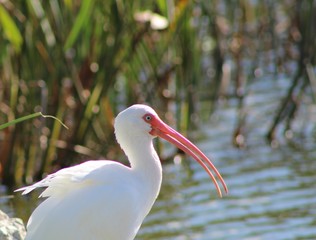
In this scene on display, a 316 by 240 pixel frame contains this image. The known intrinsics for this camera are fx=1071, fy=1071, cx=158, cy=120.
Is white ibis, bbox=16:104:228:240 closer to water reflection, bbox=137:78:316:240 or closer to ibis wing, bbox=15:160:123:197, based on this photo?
ibis wing, bbox=15:160:123:197

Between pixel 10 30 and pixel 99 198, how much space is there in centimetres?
255

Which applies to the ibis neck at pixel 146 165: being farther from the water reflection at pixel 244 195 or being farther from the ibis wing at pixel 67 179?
the water reflection at pixel 244 195

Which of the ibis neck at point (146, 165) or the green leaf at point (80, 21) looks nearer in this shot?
the ibis neck at point (146, 165)

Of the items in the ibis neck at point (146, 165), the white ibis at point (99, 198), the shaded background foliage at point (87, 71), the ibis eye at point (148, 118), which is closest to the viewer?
the white ibis at point (99, 198)

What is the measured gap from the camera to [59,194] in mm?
6324

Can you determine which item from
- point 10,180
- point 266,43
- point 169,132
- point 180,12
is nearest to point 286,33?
point 266,43

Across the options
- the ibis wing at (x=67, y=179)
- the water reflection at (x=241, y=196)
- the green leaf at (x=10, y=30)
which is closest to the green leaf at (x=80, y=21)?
the green leaf at (x=10, y=30)

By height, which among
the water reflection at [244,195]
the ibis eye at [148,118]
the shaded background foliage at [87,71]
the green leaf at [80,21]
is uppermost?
the green leaf at [80,21]

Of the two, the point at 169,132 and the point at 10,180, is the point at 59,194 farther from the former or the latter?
the point at 10,180

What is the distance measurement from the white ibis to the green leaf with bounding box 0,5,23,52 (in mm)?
1989

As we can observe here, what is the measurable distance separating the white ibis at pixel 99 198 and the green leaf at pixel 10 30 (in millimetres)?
1989

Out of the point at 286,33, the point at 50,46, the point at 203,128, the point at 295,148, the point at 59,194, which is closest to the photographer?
the point at 59,194

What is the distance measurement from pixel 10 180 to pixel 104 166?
330 centimetres

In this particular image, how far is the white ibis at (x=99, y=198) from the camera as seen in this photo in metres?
6.16
